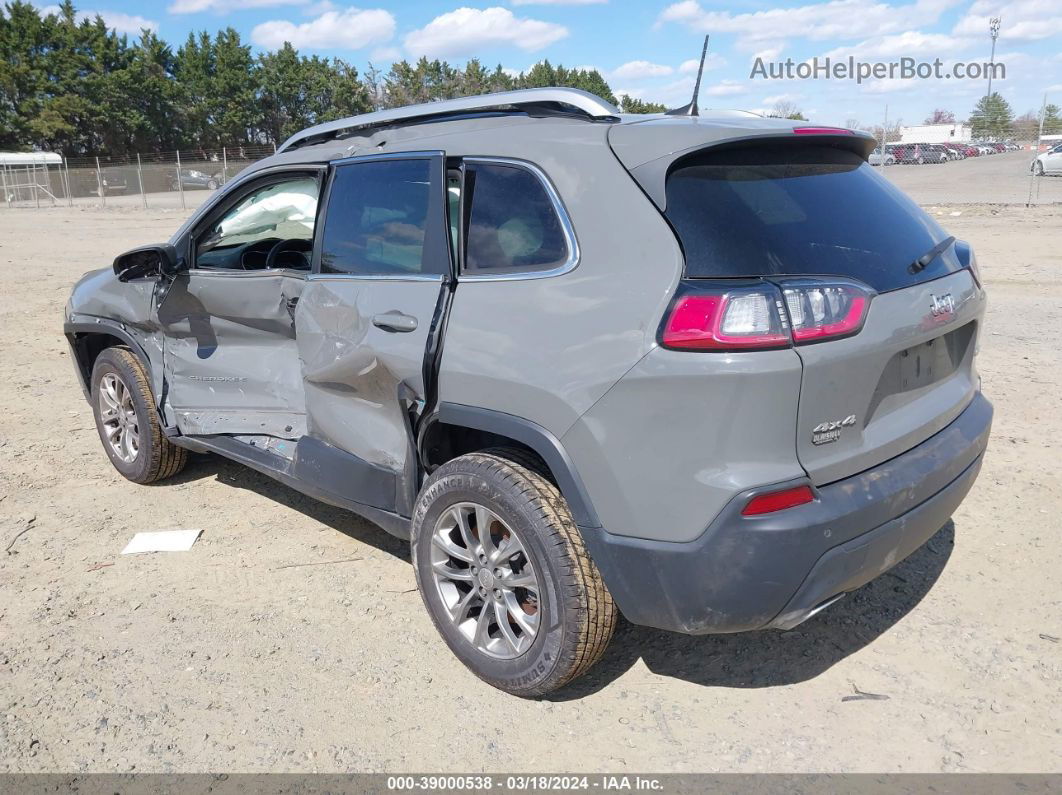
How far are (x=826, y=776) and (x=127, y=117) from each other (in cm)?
7766

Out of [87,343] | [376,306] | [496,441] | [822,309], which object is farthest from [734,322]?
[87,343]

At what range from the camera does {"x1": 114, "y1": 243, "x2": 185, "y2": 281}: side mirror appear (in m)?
4.32

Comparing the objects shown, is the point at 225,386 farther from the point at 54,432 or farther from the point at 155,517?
the point at 54,432

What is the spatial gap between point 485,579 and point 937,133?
68.8m

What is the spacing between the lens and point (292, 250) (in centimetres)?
454

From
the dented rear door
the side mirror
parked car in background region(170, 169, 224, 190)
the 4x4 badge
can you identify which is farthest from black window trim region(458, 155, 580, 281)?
parked car in background region(170, 169, 224, 190)

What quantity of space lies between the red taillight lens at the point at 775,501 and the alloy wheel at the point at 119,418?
12.2 ft

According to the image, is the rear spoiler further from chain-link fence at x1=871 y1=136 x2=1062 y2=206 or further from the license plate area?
chain-link fence at x1=871 y1=136 x2=1062 y2=206

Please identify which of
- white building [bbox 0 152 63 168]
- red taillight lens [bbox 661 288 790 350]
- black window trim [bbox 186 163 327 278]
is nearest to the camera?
red taillight lens [bbox 661 288 790 350]

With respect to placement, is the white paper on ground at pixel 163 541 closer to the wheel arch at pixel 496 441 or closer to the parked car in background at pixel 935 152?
the wheel arch at pixel 496 441

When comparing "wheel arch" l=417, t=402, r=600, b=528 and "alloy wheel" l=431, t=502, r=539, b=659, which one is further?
"alloy wheel" l=431, t=502, r=539, b=659

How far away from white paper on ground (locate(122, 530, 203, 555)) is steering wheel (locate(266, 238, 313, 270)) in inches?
56.3

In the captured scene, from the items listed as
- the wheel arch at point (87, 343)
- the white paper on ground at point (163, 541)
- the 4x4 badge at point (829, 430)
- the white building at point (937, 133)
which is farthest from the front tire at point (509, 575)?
the white building at point (937, 133)

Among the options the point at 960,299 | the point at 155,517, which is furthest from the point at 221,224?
the point at 960,299
